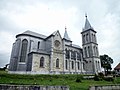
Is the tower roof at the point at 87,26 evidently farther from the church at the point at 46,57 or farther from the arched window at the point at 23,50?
the arched window at the point at 23,50

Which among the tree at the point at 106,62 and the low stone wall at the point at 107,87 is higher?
the tree at the point at 106,62

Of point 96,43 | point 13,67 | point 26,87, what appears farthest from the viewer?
point 96,43

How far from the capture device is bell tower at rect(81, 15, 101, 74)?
56.3 m

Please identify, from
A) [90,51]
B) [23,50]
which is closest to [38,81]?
[23,50]

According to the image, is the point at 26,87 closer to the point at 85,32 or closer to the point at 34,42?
the point at 34,42

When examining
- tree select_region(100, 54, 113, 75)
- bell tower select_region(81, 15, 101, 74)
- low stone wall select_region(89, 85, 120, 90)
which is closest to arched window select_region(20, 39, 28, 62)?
bell tower select_region(81, 15, 101, 74)

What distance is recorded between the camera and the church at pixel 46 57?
39.8 meters

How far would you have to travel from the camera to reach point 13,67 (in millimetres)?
41562

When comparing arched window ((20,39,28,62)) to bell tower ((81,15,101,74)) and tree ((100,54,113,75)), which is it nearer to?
bell tower ((81,15,101,74))

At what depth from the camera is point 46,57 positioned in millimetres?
41875

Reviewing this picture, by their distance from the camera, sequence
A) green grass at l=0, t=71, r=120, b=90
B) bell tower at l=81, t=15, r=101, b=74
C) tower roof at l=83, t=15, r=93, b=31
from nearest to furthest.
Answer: green grass at l=0, t=71, r=120, b=90 → bell tower at l=81, t=15, r=101, b=74 → tower roof at l=83, t=15, r=93, b=31

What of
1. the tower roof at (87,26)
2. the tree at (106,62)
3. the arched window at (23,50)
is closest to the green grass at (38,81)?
the arched window at (23,50)

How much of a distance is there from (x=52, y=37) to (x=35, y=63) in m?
12.2

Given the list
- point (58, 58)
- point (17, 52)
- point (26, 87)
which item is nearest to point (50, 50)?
point (58, 58)
